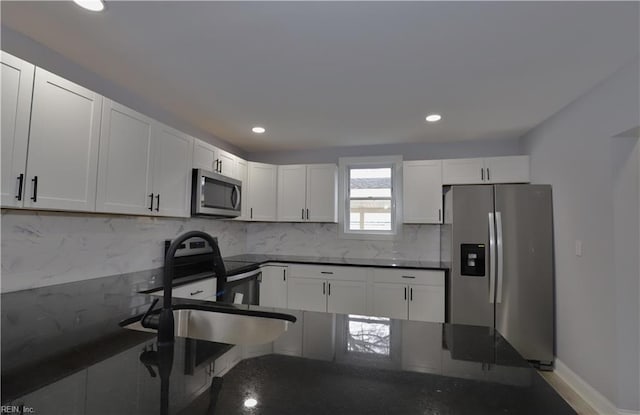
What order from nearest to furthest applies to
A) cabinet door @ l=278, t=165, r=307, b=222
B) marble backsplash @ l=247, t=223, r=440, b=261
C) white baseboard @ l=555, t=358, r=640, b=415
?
white baseboard @ l=555, t=358, r=640, b=415 < marble backsplash @ l=247, t=223, r=440, b=261 < cabinet door @ l=278, t=165, r=307, b=222

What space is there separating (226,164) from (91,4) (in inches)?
80.7

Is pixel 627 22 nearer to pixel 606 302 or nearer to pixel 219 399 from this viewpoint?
pixel 606 302

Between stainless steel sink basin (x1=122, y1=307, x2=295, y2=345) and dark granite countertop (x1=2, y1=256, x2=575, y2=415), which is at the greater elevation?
dark granite countertop (x1=2, y1=256, x2=575, y2=415)

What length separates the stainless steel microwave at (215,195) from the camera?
2.92 metres

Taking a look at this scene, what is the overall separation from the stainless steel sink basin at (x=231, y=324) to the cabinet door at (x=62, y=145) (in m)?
0.93

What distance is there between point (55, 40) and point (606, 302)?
13.4ft

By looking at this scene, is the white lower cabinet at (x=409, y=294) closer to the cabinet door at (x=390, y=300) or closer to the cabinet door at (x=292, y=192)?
the cabinet door at (x=390, y=300)

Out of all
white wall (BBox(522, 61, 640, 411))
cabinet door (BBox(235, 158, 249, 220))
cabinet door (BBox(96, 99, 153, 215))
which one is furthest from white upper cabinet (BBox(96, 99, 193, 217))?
white wall (BBox(522, 61, 640, 411))

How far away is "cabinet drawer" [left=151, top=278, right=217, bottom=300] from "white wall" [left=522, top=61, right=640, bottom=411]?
3.04 m

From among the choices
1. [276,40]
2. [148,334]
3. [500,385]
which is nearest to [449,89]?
[276,40]

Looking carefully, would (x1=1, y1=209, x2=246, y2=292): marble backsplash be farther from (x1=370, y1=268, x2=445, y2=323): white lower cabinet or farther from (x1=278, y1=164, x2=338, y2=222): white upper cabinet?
(x1=370, y1=268, x2=445, y2=323): white lower cabinet

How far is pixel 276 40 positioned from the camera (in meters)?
1.87

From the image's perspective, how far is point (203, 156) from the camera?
312cm

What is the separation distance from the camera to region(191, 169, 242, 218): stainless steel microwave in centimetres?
292
